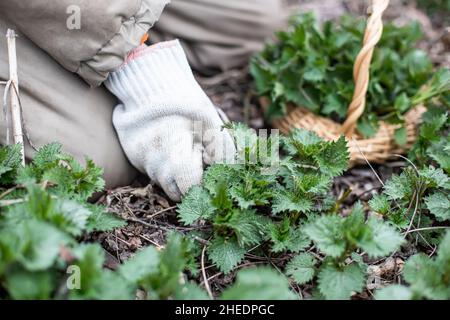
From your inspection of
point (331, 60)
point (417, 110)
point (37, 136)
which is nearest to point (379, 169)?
point (417, 110)

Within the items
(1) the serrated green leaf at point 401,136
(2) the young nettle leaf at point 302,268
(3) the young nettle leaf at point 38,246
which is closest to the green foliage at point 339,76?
(1) the serrated green leaf at point 401,136

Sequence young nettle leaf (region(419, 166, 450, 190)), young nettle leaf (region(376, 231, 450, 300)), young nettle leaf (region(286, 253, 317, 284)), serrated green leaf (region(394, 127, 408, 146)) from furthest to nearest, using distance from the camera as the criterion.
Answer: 1. serrated green leaf (region(394, 127, 408, 146))
2. young nettle leaf (region(419, 166, 450, 190))
3. young nettle leaf (region(286, 253, 317, 284))
4. young nettle leaf (region(376, 231, 450, 300))

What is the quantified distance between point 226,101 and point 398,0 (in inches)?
44.5

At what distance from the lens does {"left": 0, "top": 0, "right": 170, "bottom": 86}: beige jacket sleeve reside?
1229mm

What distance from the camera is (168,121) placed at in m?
1.35

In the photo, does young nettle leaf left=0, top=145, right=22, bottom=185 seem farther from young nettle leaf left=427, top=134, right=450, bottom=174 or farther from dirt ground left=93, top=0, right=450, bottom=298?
young nettle leaf left=427, top=134, right=450, bottom=174

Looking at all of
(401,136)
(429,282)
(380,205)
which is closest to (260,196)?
(380,205)

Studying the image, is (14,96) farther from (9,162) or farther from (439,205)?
(439,205)

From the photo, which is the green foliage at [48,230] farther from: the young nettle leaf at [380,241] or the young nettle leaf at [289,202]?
the young nettle leaf at [380,241]

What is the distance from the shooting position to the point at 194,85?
1.41 meters

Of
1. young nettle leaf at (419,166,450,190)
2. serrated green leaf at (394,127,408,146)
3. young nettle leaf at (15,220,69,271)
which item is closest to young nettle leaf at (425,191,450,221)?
young nettle leaf at (419,166,450,190)

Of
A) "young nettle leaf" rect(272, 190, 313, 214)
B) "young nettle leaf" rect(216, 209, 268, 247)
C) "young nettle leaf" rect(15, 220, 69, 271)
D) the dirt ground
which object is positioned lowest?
the dirt ground

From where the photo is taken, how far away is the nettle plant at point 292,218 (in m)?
1.08

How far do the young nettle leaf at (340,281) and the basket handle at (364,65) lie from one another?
0.61 m
